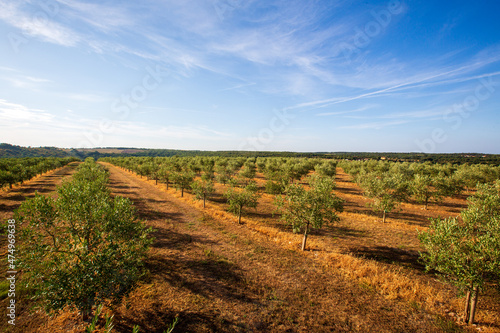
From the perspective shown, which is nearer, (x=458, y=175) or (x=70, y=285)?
(x=70, y=285)

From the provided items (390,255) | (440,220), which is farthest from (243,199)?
(440,220)

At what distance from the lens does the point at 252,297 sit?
15555mm

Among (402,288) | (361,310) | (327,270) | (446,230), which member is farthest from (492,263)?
(327,270)

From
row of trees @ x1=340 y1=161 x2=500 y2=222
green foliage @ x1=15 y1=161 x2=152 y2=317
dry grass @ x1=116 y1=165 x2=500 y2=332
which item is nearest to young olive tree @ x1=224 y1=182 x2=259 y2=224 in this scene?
dry grass @ x1=116 y1=165 x2=500 y2=332

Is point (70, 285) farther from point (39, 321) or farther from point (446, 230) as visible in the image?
point (446, 230)

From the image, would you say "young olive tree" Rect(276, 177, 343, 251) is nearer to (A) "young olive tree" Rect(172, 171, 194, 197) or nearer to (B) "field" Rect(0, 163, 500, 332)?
(B) "field" Rect(0, 163, 500, 332)

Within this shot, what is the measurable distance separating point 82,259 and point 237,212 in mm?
23946

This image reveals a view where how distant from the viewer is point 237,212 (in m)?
33.0

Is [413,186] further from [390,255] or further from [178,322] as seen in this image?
[178,322]

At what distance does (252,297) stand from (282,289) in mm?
2750

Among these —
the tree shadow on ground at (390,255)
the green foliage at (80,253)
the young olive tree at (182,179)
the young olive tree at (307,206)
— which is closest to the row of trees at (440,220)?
the young olive tree at (307,206)

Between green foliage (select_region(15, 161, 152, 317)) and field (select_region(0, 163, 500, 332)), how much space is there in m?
1.71

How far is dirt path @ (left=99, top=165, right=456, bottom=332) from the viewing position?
518 inches

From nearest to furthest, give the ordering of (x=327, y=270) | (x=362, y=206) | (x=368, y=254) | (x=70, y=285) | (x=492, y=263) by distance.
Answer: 1. (x=70, y=285)
2. (x=492, y=263)
3. (x=327, y=270)
4. (x=368, y=254)
5. (x=362, y=206)
